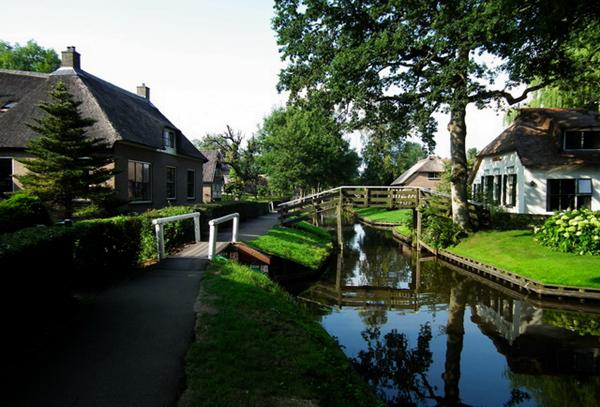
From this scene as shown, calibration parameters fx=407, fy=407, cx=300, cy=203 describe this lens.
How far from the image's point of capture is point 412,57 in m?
18.1

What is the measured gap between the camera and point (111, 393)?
429 centimetres

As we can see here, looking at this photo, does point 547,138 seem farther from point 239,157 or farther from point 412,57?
point 239,157

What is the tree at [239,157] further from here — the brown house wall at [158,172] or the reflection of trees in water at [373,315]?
the reflection of trees in water at [373,315]

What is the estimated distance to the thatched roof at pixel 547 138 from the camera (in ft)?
74.2

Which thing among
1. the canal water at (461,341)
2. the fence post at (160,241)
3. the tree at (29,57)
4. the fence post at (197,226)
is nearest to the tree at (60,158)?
the fence post at (197,226)

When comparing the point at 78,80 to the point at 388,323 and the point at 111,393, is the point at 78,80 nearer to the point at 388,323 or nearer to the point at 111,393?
the point at 388,323

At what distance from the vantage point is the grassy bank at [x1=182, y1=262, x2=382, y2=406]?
452 cm

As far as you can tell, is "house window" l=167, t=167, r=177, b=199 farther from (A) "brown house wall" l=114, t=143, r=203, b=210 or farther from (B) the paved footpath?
(B) the paved footpath

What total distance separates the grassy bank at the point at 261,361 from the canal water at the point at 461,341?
170 cm

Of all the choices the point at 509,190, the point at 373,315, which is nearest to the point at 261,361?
the point at 373,315

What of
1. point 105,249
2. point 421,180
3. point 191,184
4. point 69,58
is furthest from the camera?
point 421,180

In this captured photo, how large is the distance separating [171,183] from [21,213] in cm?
1238

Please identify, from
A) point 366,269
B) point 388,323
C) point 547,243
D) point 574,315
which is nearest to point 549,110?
point 547,243

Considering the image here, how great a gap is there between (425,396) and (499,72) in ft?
45.8
